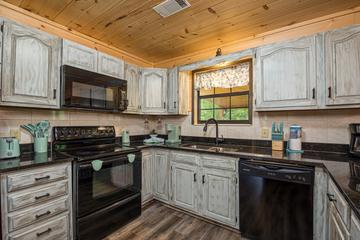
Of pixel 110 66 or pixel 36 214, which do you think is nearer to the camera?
pixel 36 214

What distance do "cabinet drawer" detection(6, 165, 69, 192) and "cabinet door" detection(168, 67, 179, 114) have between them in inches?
65.5

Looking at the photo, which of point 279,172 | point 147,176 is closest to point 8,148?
point 147,176

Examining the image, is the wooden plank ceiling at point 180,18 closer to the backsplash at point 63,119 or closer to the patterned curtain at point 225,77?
the patterned curtain at point 225,77

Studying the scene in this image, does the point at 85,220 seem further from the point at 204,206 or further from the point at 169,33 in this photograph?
the point at 169,33

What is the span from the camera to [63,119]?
83.0 inches

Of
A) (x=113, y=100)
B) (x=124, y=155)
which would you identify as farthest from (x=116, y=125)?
(x=124, y=155)

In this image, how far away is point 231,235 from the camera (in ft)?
6.12

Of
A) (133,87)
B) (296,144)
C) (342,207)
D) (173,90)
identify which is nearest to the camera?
(342,207)

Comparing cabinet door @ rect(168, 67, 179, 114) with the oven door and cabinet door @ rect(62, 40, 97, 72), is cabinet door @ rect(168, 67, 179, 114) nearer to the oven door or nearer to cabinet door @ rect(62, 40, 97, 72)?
the oven door

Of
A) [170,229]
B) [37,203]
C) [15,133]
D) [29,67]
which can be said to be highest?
[29,67]

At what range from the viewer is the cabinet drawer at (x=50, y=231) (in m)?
1.32

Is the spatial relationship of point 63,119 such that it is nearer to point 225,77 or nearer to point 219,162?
point 219,162

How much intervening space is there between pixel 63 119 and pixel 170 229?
179cm

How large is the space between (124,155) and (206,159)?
3.14 feet
